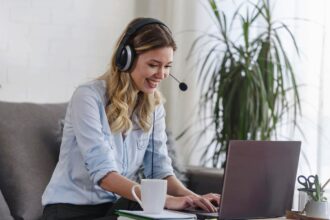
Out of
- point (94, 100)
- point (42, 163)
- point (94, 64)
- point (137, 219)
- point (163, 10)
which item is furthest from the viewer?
point (163, 10)

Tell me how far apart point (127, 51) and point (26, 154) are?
0.74 meters

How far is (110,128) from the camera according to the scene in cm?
225

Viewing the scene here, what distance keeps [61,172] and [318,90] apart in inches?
64.1

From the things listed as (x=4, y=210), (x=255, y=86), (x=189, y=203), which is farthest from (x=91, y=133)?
(x=255, y=86)

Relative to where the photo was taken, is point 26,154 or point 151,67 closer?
point 151,67

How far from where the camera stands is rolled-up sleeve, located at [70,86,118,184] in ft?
6.85

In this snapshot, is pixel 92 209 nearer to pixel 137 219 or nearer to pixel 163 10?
pixel 137 219

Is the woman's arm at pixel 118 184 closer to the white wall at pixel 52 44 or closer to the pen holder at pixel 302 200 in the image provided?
the pen holder at pixel 302 200

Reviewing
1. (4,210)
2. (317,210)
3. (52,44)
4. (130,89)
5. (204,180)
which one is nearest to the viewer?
(317,210)

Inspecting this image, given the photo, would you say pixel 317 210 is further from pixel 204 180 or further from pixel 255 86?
pixel 255 86

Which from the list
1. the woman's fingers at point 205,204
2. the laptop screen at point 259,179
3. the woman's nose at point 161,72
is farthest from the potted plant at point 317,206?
the woman's nose at point 161,72

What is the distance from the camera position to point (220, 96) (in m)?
3.44

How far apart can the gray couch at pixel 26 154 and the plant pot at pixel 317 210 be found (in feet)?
3.75

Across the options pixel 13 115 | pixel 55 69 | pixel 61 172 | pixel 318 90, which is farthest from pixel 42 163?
pixel 318 90
